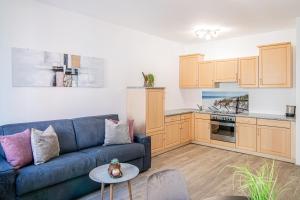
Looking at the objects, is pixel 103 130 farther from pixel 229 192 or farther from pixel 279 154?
pixel 279 154

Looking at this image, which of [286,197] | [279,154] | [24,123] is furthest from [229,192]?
[24,123]

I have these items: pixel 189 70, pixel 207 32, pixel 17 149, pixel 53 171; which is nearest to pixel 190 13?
pixel 207 32

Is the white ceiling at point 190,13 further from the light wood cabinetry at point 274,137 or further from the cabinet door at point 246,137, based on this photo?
the cabinet door at point 246,137

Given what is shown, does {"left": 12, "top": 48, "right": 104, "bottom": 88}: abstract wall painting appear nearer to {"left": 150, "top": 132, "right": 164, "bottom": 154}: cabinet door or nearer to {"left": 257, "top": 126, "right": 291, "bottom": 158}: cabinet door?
{"left": 150, "top": 132, "right": 164, "bottom": 154}: cabinet door

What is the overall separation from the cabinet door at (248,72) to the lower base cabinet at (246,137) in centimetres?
96

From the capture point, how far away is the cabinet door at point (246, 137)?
16.0ft

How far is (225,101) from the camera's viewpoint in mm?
5719

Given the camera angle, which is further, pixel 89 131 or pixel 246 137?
pixel 246 137

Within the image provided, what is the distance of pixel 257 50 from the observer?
5.29 m

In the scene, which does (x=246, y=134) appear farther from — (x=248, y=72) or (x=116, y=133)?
(x=116, y=133)

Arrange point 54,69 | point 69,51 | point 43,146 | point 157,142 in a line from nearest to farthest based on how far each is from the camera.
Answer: point 43,146
point 54,69
point 69,51
point 157,142

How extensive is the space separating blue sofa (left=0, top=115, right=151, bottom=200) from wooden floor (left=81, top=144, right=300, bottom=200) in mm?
302

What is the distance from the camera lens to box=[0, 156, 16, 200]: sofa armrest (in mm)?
2262

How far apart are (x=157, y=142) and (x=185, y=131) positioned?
1166 millimetres
